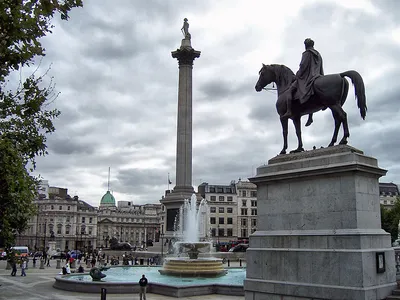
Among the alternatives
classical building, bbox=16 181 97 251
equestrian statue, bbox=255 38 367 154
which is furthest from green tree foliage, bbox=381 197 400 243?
classical building, bbox=16 181 97 251

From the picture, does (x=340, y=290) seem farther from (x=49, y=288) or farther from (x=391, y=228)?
(x=391, y=228)

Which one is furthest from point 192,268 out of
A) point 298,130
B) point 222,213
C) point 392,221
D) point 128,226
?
point 128,226

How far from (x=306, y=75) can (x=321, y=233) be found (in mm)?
5780

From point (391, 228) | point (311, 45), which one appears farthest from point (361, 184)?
point (391, 228)

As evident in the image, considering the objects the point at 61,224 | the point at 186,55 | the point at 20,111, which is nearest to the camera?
the point at 20,111

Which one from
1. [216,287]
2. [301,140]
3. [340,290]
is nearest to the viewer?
[340,290]

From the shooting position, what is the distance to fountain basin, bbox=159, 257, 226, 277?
32537mm

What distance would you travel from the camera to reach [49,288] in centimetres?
2884

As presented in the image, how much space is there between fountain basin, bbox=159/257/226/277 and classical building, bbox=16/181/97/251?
111198mm

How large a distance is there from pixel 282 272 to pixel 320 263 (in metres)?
1.51

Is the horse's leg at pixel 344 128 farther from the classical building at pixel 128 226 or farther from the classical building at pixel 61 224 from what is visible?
the classical building at pixel 128 226

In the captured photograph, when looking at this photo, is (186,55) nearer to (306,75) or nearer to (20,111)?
(306,75)

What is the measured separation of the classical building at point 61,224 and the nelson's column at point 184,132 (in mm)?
86713

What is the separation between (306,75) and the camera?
16.5m
